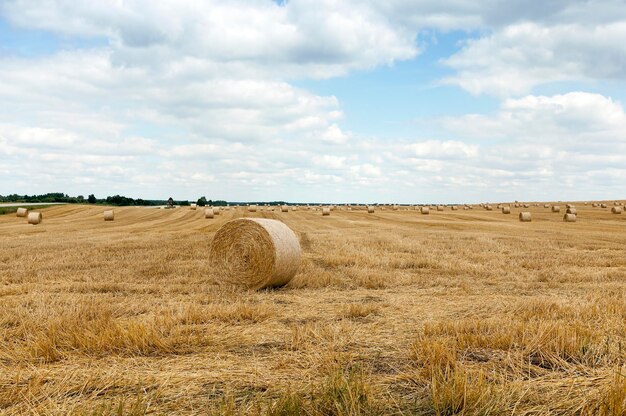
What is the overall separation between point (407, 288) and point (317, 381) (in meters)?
6.54

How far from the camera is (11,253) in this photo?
17422mm

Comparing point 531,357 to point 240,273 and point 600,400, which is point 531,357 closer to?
point 600,400

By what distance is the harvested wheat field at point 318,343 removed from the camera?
427 centimetres

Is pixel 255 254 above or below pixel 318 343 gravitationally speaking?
above

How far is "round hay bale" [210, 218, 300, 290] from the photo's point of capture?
38.2ft

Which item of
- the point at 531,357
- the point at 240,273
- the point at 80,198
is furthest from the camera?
the point at 80,198

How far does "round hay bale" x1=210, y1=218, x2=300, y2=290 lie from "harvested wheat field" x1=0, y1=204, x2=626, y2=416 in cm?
46

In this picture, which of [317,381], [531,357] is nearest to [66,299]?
[317,381]

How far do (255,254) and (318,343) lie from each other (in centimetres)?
594

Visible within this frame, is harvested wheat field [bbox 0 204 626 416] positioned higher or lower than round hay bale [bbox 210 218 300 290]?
lower

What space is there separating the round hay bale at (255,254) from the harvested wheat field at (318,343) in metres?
0.46

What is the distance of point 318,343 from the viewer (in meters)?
6.25

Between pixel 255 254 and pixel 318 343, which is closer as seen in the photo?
pixel 318 343

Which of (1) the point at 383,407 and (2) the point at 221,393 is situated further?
(2) the point at 221,393
